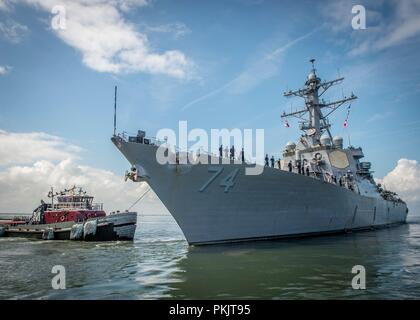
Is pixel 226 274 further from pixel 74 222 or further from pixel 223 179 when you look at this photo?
pixel 74 222

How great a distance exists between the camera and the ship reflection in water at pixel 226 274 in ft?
28.9

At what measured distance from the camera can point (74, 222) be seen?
2778 centimetres

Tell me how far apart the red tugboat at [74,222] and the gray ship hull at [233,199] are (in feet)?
36.0

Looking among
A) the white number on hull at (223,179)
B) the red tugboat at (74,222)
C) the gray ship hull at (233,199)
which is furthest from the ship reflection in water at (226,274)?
the red tugboat at (74,222)

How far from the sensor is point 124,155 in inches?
635

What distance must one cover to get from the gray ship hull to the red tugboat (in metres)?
11.0

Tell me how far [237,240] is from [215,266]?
19.7 feet

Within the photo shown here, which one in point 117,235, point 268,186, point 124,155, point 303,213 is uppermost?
point 124,155

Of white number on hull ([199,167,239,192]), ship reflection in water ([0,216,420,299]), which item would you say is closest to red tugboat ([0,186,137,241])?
ship reflection in water ([0,216,420,299])

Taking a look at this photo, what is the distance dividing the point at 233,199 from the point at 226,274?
260 inches

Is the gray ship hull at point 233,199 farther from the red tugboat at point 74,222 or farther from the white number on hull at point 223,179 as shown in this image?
the red tugboat at point 74,222
